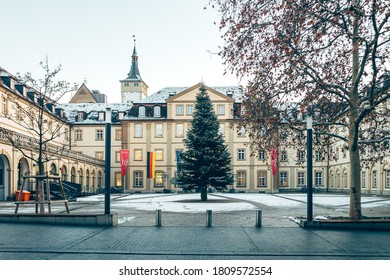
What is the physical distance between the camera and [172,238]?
11297 millimetres

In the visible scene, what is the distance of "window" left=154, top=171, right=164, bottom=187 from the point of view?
197ft

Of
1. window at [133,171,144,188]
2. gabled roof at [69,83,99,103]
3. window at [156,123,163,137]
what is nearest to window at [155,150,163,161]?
window at [156,123,163,137]

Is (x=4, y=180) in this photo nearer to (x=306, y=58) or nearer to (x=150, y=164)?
(x=150, y=164)

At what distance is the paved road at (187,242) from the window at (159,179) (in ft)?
150

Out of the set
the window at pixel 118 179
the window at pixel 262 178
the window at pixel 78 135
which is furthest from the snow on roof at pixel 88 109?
the window at pixel 262 178

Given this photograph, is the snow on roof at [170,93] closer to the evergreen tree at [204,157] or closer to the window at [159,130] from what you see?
the window at [159,130]

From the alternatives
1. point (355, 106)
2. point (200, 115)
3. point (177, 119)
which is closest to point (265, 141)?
point (355, 106)

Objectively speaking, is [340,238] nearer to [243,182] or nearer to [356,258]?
[356,258]

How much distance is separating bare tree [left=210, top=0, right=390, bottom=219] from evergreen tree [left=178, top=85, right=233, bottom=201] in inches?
604

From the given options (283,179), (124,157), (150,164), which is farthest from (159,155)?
(283,179)

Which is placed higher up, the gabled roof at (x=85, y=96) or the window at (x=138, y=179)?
the gabled roof at (x=85, y=96)

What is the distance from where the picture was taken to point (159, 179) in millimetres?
60219

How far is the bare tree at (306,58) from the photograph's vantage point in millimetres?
12258
